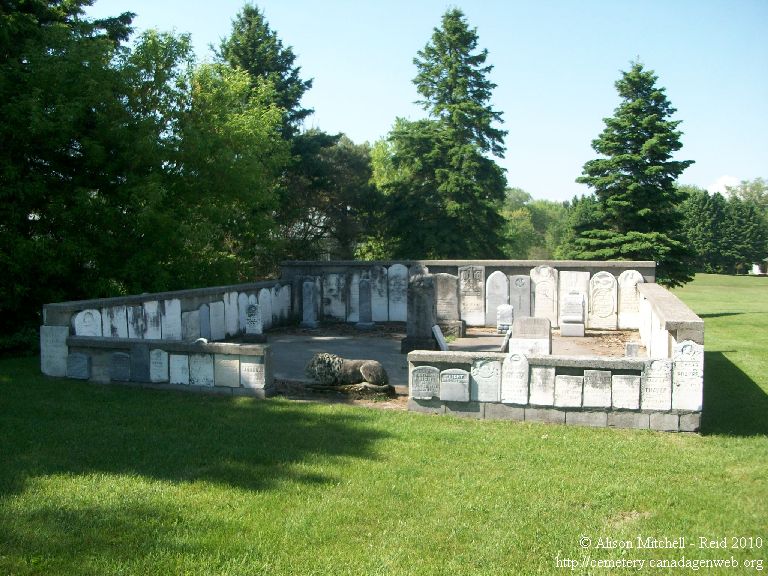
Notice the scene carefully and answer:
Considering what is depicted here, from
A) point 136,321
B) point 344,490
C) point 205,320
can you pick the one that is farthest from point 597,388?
point 205,320

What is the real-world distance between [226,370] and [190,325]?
446 cm

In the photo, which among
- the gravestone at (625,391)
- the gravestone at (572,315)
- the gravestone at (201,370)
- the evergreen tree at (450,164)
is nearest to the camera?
the gravestone at (625,391)

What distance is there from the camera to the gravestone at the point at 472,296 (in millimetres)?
18234

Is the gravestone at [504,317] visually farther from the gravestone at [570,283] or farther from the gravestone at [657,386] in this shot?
the gravestone at [657,386]

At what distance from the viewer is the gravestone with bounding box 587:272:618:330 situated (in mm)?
17578

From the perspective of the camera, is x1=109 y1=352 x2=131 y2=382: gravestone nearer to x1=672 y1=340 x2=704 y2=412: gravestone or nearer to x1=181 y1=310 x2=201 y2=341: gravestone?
x1=181 y1=310 x2=201 y2=341: gravestone

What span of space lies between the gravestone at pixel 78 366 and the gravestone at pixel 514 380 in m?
5.61

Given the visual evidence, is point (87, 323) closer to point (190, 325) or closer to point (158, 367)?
point (158, 367)

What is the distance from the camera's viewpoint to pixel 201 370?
9.23 meters

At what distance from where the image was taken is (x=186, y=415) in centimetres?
797

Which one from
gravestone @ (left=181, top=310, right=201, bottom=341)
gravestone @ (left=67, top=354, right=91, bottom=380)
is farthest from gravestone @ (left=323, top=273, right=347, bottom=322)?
gravestone @ (left=67, top=354, right=91, bottom=380)

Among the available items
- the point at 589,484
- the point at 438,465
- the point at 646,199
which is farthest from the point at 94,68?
the point at 646,199

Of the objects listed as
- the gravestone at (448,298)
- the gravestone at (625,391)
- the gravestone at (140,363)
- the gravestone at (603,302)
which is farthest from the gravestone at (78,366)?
the gravestone at (603,302)

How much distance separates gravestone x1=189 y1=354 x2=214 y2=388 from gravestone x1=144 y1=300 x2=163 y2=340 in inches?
116
